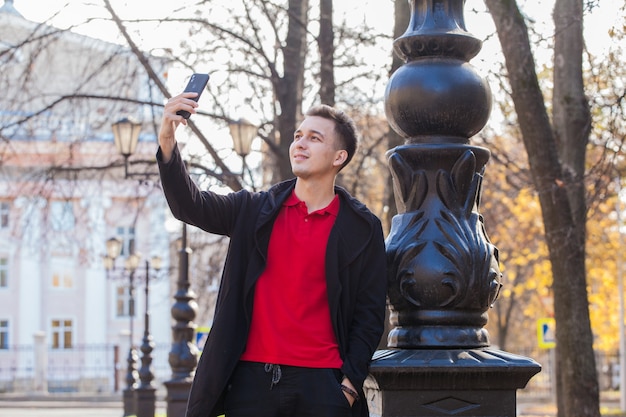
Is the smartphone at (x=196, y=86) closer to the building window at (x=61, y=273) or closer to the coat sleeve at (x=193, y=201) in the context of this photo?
the coat sleeve at (x=193, y=201)

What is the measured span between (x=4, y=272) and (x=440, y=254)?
5296cm

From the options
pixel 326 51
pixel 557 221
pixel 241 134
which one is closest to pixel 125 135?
pixel 241 134

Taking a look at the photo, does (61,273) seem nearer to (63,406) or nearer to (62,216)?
(63,406)

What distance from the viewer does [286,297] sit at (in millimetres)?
3723

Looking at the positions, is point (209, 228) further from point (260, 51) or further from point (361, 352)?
point (260, 51)

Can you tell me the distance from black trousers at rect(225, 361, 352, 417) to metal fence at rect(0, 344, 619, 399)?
4115cm


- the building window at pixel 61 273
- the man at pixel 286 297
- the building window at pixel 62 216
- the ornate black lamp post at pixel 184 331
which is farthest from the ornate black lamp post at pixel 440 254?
the building window at pixel 61 273

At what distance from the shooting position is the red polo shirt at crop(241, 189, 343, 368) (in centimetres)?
366

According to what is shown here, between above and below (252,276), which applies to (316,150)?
above

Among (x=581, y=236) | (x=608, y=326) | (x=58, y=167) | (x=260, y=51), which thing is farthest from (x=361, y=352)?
(x=608, y=326)

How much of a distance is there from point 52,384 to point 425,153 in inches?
1845

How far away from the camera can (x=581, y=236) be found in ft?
37.0

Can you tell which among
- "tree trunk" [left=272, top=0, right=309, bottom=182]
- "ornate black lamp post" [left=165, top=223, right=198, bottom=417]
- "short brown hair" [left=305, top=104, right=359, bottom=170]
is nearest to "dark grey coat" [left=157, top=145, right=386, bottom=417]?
"short brown hair" [left=305, top=104, right=359, bottom=170]

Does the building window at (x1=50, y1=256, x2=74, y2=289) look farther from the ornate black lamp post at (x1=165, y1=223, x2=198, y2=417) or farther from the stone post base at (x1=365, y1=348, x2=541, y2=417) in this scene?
the stone post base at (x1=365, y1=348, x2=541, y2=417)
